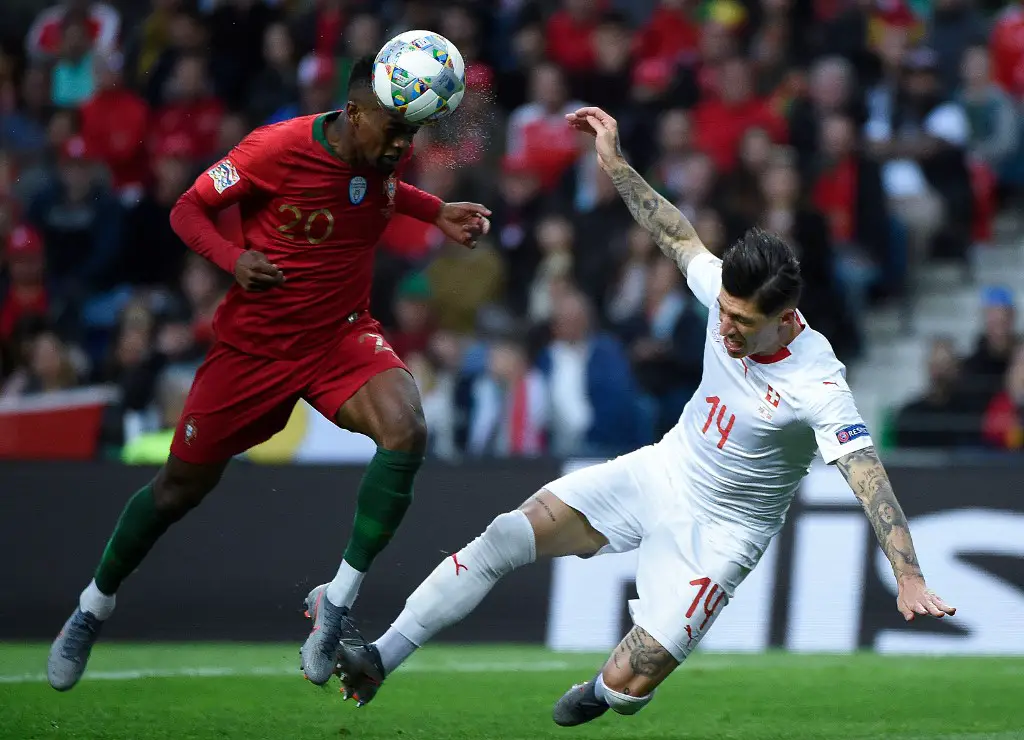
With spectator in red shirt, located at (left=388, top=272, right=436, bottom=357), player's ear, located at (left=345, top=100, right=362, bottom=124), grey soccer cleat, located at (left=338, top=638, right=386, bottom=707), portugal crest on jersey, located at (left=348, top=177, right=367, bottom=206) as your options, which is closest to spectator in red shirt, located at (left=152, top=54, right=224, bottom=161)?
spectator in red shirt, located at (left=388, top=272, right=436, bottom=357)

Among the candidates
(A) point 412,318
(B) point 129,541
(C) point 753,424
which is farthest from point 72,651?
(A) point 412,318

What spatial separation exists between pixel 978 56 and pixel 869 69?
3.25 feet

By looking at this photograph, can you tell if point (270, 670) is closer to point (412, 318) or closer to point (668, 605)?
point (668, 605)

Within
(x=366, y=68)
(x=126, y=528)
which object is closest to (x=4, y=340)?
(x=126, y=528)

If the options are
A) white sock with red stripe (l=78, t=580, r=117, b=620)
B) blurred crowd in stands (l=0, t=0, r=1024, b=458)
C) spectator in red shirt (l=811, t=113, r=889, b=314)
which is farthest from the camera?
spectator in red shirt (l=811, t=113, r=889, b=314)

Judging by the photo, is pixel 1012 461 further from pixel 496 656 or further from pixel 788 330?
pixel 788 330

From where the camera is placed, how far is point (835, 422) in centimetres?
603

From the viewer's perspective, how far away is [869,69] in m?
14.0

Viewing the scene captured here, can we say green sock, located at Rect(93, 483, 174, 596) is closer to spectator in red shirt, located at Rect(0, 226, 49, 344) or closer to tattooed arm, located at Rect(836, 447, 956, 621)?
tattooed arm, located at Rect(836, 447, 956, 621)

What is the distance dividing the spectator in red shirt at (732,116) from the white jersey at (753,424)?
6.79 meters

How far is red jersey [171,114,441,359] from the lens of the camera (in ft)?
22.5

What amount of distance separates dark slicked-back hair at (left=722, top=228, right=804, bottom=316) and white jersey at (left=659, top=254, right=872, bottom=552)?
0.31 m

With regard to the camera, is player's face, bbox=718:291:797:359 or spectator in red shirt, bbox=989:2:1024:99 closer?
player's face, bbox=718:291:797:359

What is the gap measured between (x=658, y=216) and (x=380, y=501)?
1.79 metres
